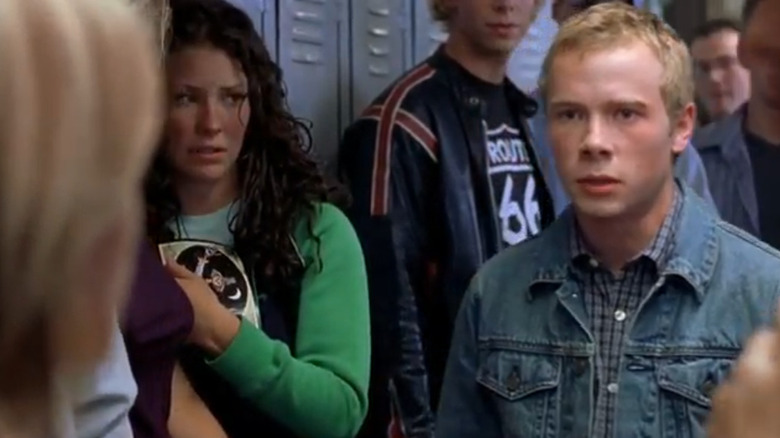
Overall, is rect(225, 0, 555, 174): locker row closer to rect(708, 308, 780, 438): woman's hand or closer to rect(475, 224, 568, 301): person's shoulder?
rect(475, 224, 568, 301): person's shoulder

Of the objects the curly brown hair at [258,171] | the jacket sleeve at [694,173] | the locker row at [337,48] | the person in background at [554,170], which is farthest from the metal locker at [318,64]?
the jacket sleeve at [694,173]

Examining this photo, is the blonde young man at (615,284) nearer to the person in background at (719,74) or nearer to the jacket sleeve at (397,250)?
the jacket sleeve at (397,250)

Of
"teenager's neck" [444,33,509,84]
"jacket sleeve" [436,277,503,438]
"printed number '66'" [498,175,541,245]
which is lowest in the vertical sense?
"jacket sleeve" [436,277,503,438]

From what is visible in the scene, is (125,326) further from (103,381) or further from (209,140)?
(209,140)

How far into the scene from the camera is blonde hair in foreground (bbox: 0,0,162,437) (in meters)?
0.74

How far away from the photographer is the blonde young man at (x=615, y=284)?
5.32 feet

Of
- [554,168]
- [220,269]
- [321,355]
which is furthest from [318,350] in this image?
[554,168]

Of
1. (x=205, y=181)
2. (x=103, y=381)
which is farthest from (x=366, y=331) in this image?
(x=103, y=381)

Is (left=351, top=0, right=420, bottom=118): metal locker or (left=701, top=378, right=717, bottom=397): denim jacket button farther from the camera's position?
(left=351, top=0, right=420, bottom=118): metal locker

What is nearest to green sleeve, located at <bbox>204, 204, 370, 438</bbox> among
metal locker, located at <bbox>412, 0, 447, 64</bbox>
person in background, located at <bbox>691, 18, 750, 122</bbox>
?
metal locker, located at <bbox>412, 0, 447, 64</bbox>

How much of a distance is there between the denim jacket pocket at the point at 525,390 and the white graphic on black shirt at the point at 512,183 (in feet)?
2.48

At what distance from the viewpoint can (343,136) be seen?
2568 millimetres

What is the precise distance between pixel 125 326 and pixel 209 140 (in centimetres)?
58

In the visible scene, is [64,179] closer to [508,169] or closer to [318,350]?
[318,350]
